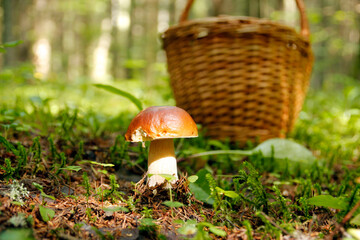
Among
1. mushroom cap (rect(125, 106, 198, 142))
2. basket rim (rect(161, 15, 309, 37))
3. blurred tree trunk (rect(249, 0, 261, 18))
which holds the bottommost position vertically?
mushroom cap (rect(125, 106, 198, 142))

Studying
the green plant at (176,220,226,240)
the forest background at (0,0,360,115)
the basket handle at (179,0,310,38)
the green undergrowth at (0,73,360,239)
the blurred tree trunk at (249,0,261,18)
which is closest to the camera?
the green plant at (176,220,226,240)

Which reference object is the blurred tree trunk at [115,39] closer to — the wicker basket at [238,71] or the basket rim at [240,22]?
the wicker basket at [238,71]

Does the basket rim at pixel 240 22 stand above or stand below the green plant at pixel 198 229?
above

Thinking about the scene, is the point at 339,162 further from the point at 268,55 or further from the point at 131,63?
the point at 131,63

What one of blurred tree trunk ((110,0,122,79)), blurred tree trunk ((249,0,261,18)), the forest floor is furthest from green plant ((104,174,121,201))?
blurred tree trunk ((110,0,122,79))

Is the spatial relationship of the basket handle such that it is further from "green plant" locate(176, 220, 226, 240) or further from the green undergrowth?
"green plant" locate(176, 220, 226, 240)

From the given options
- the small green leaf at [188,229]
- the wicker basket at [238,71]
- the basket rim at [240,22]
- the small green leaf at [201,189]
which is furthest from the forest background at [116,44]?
the small green leaf at [188,229]

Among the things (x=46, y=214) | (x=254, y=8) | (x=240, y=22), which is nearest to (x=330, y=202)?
(x=46, y=214)

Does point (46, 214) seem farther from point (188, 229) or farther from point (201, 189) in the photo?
point (201, 189)

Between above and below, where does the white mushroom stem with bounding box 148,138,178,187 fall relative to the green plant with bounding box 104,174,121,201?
above
